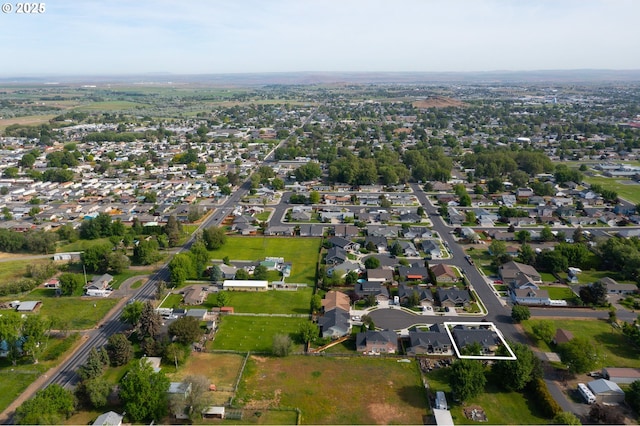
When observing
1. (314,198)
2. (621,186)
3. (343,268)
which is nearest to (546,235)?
(343,268)

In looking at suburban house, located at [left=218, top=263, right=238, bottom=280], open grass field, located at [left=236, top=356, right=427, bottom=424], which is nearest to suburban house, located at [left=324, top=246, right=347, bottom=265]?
suburban house, located at [left=218, top=263, right=238, bottom=280]

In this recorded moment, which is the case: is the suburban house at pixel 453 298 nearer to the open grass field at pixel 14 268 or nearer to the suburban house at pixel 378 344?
the suburban house at pixel 378 344

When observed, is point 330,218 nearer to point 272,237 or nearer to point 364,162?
point 272,237

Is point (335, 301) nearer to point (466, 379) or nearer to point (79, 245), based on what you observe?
point (466, 379)

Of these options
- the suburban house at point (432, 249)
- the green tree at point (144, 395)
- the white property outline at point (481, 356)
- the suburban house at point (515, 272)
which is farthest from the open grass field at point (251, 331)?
the suburban house at point (515, 272)

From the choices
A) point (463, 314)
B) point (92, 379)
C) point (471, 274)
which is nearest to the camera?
point (92, 379)

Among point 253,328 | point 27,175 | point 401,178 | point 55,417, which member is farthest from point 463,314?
point 27,175

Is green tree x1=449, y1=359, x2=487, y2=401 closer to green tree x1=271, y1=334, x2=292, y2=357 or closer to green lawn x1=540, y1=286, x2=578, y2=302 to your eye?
green tree x1=271, y1=334, x2=292, y2=357
